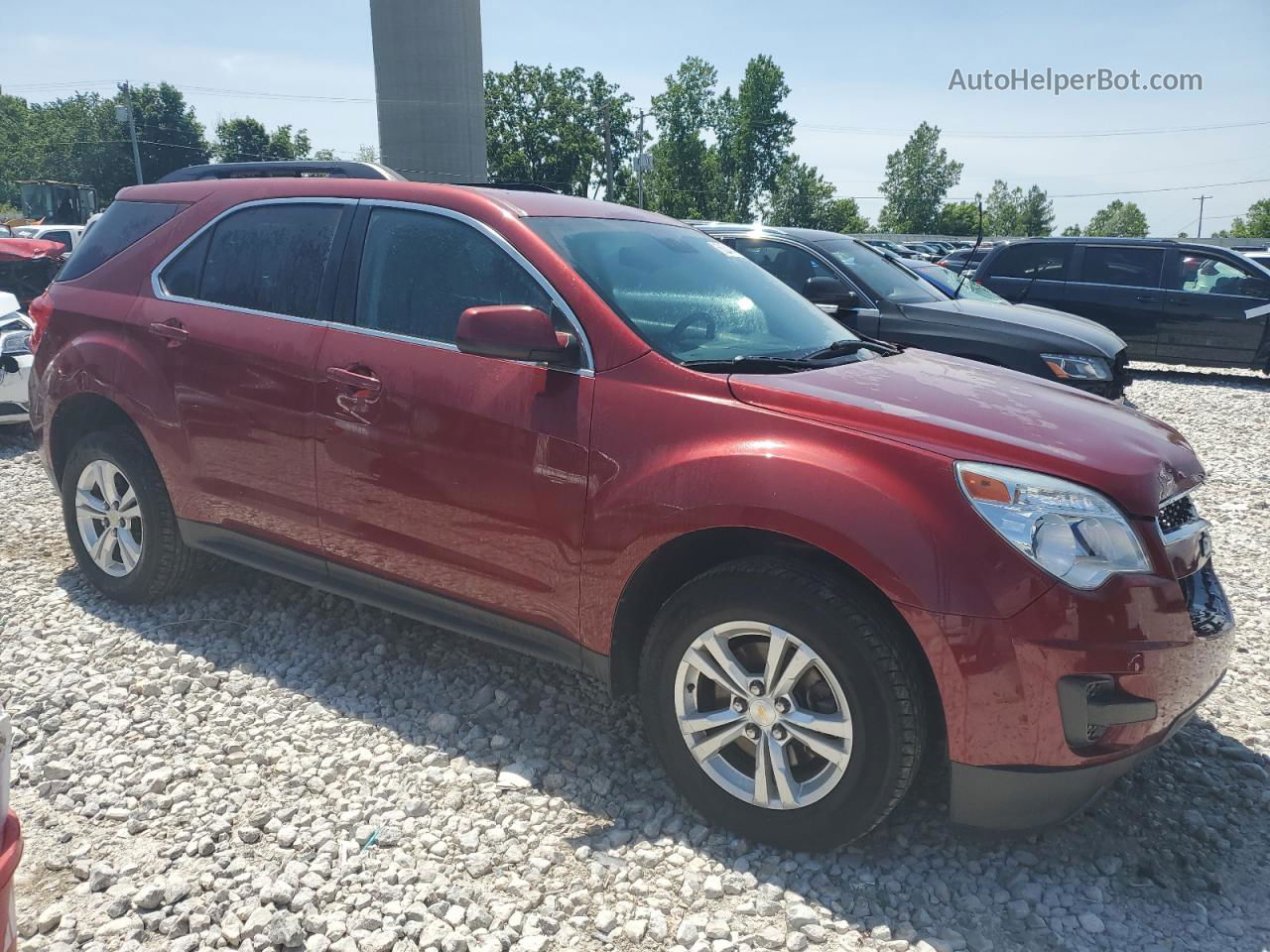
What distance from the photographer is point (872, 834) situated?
9.25 feet

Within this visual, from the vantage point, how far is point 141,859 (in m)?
2.64

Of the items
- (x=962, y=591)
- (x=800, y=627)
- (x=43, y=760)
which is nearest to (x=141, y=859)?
(x=43, y=760)

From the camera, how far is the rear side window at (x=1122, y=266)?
1184 centimetres

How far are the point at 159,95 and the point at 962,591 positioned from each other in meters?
89.2

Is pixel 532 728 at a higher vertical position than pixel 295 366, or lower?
lower

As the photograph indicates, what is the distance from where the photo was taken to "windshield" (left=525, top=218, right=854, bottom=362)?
306 centimetres

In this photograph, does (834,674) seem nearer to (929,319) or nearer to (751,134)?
(929,319)

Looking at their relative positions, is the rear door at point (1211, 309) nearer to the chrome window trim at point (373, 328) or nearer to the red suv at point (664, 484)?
the red suv at point (664, 484)

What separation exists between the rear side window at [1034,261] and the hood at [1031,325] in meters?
4.66

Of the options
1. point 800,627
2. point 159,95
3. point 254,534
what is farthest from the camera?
point 159,95

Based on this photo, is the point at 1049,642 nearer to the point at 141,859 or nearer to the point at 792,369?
the point at 792,369

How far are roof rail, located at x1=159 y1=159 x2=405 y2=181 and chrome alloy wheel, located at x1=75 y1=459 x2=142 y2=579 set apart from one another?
1.40 m

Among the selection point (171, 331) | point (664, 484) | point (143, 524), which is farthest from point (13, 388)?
point (664, 484)

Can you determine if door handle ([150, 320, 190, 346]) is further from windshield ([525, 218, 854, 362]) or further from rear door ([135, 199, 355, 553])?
windshield ([525, 218, 854, 362])
